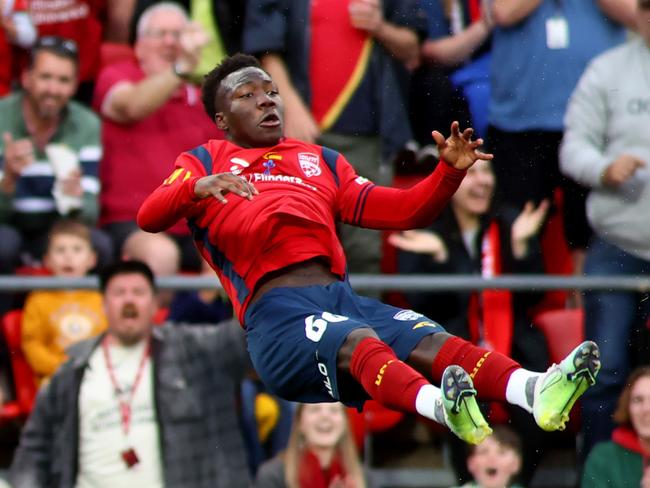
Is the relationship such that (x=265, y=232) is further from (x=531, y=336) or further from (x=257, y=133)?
(x=531, y=336)

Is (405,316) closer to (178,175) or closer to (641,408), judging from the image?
(178,175)

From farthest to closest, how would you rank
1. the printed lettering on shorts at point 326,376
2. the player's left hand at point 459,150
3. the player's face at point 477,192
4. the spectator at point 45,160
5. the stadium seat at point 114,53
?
the stadium seat at point 114,53 → the spectator at point 45,160 → the player's face at point 477,192 → the player's left hand at point 459,150 → the printed lettering on shorts at point 326,376

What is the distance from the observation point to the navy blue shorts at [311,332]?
6.33m

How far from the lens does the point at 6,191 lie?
29.3ft

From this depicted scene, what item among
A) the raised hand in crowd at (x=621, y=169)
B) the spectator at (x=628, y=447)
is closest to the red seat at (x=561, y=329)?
the spectator at (x=628, y=447)

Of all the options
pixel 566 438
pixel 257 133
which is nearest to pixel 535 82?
pixel 566 438

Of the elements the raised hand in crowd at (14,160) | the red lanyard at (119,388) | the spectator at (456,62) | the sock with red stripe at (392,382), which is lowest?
the red lanyard at (119,388)

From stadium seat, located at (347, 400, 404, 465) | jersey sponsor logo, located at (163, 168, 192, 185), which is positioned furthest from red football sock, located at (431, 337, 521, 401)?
stadium seat, located at (347, 400, 404, 465)

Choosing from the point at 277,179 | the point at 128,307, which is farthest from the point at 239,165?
the point at 128,307

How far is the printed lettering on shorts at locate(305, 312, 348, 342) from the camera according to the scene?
20.8ft

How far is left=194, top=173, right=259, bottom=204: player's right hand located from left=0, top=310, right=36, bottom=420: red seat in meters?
2.89

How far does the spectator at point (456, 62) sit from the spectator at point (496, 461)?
1516mm

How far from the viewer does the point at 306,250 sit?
6.57 m

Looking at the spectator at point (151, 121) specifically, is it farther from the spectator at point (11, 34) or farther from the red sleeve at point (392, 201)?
the red sleeve at point (392, 201)
